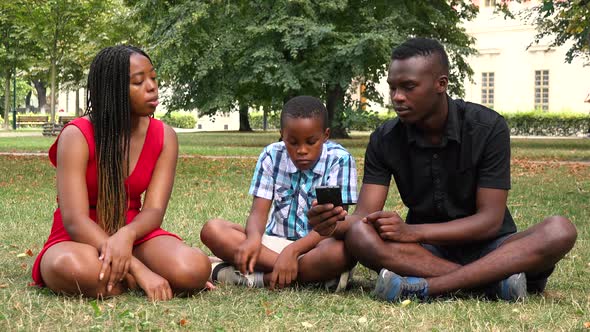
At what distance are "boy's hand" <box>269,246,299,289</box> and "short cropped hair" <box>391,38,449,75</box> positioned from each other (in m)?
1.17

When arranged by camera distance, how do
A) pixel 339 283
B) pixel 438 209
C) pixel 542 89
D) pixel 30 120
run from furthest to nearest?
pixel 30 120, pixel 542 89, pixel 339 283, pixel 438 209

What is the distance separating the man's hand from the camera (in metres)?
4.25

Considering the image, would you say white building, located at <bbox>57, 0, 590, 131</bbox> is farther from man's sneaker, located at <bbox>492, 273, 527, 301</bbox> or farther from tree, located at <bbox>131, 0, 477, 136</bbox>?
man's sneaker, located at <bbox>492, 273, 527, 301</bbox>

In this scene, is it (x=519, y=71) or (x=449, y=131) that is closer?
(x=449, y=131)

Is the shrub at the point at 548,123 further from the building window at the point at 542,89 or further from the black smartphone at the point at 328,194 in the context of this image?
the black smartphone at the point at 328,194

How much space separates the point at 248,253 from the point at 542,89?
1944 inches

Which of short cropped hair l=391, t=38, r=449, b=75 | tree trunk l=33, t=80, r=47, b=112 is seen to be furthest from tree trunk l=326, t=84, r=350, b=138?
tree trunk l=33, t=80, r=47, b=112

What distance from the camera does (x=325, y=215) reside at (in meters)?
4.12

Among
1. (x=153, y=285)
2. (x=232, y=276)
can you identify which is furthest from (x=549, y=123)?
(x=153, y=285)

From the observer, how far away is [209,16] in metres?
22.6

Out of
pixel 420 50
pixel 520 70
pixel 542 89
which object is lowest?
pixel 420 50

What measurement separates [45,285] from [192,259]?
80 cm

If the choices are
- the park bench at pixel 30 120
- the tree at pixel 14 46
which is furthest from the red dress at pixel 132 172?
the park bench at pixel 30 120

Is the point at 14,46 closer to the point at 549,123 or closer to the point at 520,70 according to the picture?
the point at 549,123
